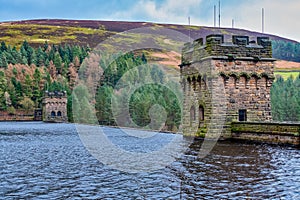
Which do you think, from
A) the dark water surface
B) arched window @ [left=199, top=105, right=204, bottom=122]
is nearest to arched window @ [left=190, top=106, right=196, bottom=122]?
arched window @ [left=199, top=105, right=204, bottom=122]

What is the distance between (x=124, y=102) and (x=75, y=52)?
100797 millimetres

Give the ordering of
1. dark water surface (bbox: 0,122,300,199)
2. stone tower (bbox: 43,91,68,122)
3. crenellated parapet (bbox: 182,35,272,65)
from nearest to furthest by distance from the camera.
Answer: dark water surface (bbox: 0,122,300,199), crenellated parapet (bbox: 182,35,272,65), stone tower (bbox: 43,91,68,122)

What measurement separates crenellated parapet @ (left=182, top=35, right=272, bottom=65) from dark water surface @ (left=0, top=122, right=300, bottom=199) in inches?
293

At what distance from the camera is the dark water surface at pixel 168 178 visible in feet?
37.8

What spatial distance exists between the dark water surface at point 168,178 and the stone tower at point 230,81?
231 inches

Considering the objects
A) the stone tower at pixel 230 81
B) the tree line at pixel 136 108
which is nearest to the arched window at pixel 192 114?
the stone tower at pixel 230 81

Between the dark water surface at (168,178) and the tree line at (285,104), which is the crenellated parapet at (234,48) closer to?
the dark water surface at (168,178)

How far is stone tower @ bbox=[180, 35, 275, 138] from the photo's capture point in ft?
83.3

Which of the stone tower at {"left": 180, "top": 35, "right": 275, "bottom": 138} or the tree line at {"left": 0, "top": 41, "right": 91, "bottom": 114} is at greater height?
the tree line at {"left": 0, "top": 41, "right": 91, "bottom": 114}

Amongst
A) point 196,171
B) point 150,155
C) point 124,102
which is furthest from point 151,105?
point 196,171

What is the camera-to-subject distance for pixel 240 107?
25953mm

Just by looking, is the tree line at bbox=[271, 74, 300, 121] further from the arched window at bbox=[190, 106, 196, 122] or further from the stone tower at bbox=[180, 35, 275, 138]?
the stone tower at bbox=[180, 35, 275, 138]

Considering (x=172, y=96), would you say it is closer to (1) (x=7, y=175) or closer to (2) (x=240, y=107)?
(2) (x=240, y=107)

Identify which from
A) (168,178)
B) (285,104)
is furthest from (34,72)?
(168,178)
